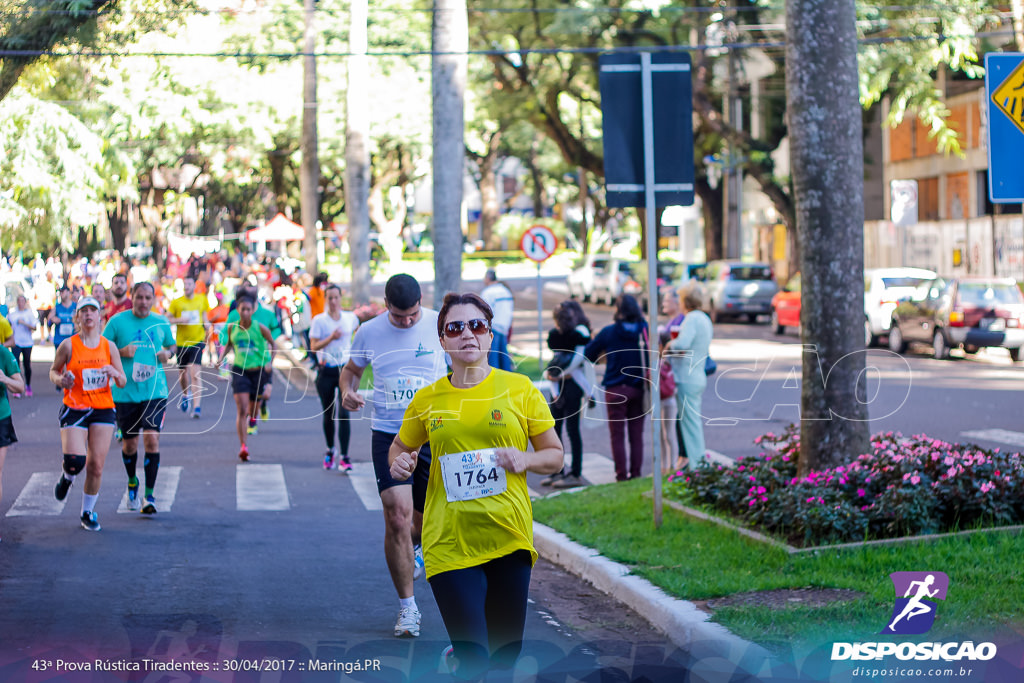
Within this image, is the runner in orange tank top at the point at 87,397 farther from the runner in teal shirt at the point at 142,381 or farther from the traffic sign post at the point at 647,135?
the traffic sign post at the point at 647,135

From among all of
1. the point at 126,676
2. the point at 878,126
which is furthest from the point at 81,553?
the point at 878,126

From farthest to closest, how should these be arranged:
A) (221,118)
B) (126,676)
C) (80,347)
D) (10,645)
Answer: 1. (221,118)
2. (80,347)
3. (10,645)
4. (126,676)

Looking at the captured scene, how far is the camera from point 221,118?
1710 inches

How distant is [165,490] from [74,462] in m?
2.30

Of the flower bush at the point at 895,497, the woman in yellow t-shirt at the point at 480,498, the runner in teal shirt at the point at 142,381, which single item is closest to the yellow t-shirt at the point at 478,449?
the woman in yellow t-shirt at the point at 480,498

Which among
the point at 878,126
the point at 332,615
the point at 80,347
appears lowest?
the point at 332,615

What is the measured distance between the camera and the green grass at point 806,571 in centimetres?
640

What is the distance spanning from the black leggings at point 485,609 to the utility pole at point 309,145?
22252 mm

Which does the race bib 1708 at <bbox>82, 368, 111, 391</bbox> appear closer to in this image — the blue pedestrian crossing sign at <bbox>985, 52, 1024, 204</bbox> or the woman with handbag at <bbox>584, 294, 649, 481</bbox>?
the woman with handbag at <bbox>584, 294, 649, 481</bbox>

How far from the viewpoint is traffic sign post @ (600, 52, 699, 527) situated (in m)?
9.17

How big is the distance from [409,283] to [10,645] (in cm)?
282

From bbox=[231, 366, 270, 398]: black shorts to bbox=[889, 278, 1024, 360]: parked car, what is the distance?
1466 centimetres

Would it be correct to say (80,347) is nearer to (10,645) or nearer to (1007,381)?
(10,645)

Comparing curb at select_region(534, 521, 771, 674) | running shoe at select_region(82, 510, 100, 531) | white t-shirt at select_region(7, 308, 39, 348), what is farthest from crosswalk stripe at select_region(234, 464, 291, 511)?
white t-shirt at select_region(7, 308, 39, 348)
